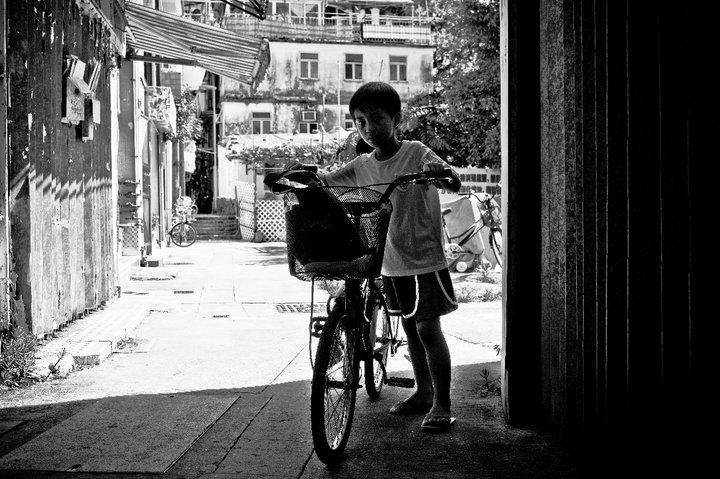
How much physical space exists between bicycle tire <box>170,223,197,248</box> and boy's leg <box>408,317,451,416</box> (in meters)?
19.2

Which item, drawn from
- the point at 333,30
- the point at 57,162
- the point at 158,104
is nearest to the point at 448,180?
the point at 57,162

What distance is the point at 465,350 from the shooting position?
6.76 m

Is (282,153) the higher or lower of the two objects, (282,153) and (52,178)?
the higher

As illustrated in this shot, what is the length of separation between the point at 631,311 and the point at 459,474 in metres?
1.07

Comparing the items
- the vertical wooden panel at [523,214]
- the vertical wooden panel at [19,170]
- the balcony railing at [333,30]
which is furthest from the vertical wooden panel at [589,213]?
the balcony railing at [333,30]

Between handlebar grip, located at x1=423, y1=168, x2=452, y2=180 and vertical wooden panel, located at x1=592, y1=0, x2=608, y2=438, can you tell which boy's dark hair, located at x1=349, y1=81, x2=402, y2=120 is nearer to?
handlebar grip, located at x1=423, y1=168, x2=452, y2=180

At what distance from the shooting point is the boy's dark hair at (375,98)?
412cm

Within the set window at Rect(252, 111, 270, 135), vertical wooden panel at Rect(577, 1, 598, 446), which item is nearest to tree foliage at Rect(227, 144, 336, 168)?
window at Rect(252, 111, 270, 135)

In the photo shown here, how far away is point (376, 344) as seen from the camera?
4672 mm

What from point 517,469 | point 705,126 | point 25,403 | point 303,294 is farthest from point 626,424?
point 303,294

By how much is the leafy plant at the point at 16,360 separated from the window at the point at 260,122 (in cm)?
3468

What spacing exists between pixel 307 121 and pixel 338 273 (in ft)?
121

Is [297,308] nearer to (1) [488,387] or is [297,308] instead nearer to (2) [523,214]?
(1) [488,387]

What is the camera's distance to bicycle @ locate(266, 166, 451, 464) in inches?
136
